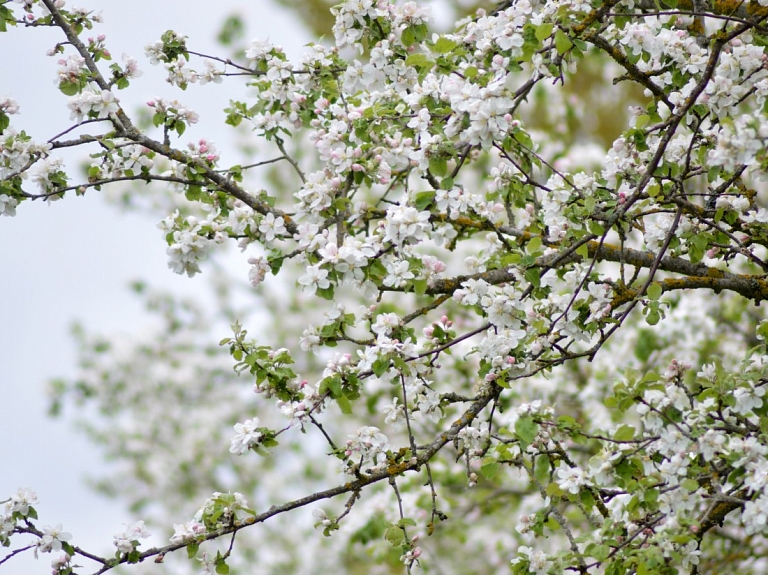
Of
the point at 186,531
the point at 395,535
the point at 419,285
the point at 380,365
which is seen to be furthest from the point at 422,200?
the point at 186,531

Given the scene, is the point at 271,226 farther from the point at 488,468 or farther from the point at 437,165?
the point at 488,468

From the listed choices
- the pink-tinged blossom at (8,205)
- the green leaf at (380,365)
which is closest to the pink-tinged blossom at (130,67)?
the pink-tinged blossom at (8,205)

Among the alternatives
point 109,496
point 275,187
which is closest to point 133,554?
point 275,187

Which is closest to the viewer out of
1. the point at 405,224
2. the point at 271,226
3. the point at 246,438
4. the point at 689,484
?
the point at 689,484

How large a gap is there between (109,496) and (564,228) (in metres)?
9.88

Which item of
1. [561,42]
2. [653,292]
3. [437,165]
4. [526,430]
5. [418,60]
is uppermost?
[418,60]

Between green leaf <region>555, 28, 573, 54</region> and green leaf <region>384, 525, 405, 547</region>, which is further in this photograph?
green leaf <region>384, 525, 405, 547</region>

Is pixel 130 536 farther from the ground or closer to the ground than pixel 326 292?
closer to the ground

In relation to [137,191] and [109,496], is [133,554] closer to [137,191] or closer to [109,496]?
[137,191]

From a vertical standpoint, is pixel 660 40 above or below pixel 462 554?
below

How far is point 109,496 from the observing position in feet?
36.0

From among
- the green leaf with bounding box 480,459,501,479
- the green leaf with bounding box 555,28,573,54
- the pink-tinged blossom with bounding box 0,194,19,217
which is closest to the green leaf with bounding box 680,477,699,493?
the green leaf with bounding box 480,459,501,479

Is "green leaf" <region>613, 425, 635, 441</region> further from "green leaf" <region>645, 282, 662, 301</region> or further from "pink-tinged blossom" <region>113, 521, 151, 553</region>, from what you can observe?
"pink-tinged blossom" <region>113, 521, 151, 553</region>

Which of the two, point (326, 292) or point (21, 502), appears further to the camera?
point (21, 502)
